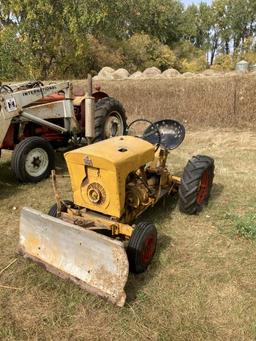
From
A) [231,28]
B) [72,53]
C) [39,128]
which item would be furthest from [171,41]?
[39,128]

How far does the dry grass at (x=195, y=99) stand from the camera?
10.5 m

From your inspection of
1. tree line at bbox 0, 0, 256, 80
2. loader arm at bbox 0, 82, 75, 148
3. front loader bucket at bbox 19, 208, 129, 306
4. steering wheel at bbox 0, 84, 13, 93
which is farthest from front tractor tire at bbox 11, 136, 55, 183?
tree line at bbox 0, 0, 256, 80

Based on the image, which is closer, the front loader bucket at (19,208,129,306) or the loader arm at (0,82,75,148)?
the front loader bucket at (19,208,129,306)

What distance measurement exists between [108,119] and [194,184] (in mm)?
3307

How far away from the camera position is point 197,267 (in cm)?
395

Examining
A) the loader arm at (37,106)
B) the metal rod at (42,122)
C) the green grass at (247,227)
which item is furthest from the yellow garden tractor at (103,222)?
the metal rod at (42,122)

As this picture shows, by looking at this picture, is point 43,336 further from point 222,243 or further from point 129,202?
point 222,243

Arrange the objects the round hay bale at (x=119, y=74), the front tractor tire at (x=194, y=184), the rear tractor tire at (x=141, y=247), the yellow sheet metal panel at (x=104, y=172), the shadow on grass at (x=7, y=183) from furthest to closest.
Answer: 1. the round hay bale at (x=119, y=74)
2. the shadow on grass at (x=7, y=183)
3. the front tractor tire at (x=194, y=184)
4. the yellow sheet metal panel at (x=104, y=172)
5. the rear tractor tire at (x=141, y=247)

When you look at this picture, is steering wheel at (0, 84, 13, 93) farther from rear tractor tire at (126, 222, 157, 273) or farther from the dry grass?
the dry grass

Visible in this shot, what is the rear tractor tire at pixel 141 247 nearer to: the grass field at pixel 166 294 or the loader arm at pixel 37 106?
the grass field at pixel 166 294

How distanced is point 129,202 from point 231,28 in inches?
2179

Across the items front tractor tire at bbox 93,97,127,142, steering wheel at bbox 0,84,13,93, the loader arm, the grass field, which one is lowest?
the grass field

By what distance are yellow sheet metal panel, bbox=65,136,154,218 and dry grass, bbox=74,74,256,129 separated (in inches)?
274

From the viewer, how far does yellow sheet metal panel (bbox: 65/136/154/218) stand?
3859mm
